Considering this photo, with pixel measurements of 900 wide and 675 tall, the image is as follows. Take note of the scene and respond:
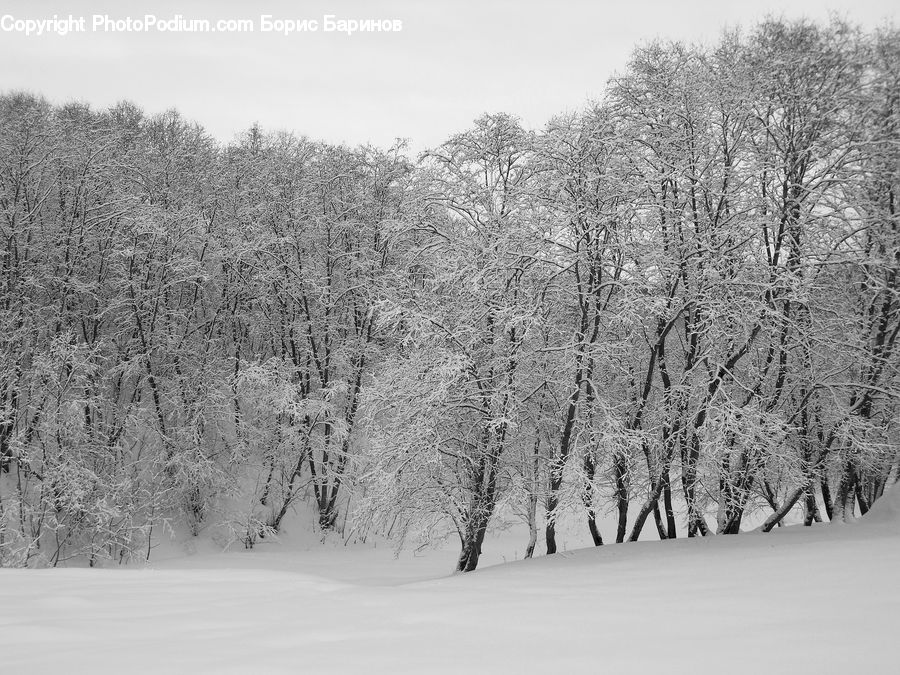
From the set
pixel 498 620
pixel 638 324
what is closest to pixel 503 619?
pixel 498 620

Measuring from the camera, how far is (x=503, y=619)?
6.34 metres

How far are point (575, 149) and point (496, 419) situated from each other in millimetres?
5258

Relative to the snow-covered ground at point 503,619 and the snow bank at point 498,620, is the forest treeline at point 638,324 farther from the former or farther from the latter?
the snow bank at point 498,620

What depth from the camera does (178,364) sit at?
21.8m

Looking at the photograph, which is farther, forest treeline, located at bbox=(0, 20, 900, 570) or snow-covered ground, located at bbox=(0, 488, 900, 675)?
forest treeline, located at bbox=(0, 20, 900, 570)

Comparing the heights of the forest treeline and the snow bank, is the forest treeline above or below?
above

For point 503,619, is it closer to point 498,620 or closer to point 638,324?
point 498,620

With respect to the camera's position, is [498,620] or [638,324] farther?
[638,324]

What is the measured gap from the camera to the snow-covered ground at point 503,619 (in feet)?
16.0

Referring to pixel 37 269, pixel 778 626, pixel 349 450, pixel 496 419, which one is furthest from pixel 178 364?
pixel 778 626

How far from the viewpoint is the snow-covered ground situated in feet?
16.0

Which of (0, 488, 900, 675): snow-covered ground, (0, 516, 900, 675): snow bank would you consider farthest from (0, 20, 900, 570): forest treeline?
(0, 516, 900, 675): snow bank

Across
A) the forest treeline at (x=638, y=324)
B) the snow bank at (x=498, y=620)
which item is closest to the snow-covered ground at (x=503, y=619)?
the snow bank at (x=498, y=620)

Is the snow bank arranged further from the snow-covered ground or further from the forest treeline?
the forest treeline
